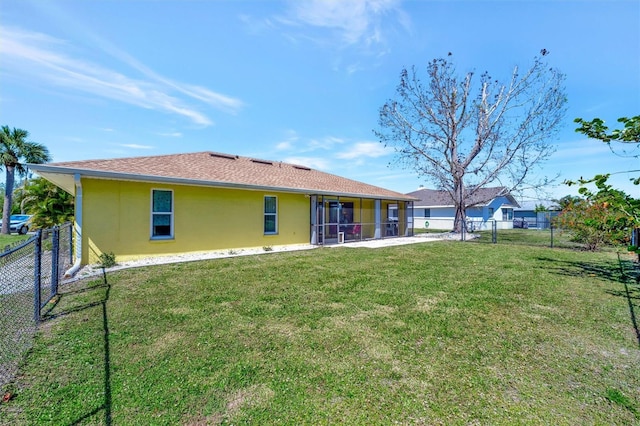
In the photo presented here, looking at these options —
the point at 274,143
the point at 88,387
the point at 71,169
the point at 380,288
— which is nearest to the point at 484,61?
the point at 274,143

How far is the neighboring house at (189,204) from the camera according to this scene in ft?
27.4

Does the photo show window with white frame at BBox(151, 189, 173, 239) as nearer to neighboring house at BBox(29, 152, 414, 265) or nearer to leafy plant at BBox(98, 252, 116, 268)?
neighboring house at BBox(29, 152, 414, 265)

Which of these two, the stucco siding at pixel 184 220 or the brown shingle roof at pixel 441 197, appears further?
the brown shingle roof at pixel 441 197

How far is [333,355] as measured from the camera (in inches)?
128

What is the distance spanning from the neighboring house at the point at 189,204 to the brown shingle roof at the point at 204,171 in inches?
1.0

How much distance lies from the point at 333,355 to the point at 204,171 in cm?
932

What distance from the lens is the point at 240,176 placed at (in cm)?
1166

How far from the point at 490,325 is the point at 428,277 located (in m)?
2.92

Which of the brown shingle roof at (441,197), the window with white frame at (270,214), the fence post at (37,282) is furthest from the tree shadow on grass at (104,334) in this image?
the brown shingle roof at (441,197)

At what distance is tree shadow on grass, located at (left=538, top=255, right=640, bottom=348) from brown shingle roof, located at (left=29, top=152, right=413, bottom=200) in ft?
28.1

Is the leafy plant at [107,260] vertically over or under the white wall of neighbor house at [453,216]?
under

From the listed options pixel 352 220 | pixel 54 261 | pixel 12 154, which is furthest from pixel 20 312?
pixel 12 154

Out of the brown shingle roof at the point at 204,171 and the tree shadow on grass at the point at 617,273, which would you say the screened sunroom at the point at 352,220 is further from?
the tree shadow on grass at the point at 617,273

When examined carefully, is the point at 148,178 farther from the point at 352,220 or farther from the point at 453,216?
the point at 453,216
